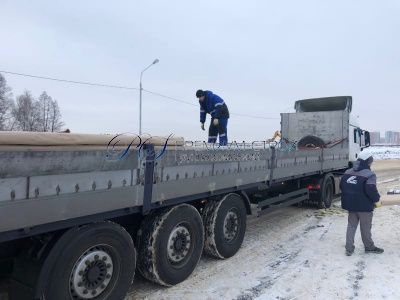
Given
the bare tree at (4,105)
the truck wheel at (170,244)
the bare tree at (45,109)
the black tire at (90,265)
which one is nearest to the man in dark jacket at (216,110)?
the truck wheel at (170,244)

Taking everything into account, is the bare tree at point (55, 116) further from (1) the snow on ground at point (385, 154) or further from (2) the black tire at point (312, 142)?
(1) the snow on ground at point (385, 154)

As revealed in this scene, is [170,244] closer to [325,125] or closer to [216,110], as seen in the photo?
[216,110]

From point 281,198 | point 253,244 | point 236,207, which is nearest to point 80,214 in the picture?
point 236,207

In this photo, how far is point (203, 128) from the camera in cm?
734

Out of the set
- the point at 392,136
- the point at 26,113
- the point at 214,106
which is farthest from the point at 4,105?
the point at 392,136

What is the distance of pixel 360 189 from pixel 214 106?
129 inches

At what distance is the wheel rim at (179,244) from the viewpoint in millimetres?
3853

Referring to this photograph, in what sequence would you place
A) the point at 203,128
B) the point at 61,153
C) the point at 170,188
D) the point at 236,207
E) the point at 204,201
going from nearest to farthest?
the point at 61,153
the point at 170,188
the point at 204,201
the point at 236,207
the point at 203,128

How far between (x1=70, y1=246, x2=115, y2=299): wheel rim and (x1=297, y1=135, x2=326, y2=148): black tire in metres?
7.78

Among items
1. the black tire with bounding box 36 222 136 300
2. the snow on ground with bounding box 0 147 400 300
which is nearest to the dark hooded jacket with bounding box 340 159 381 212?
the snow on ground with bounding box 0 147 400 300

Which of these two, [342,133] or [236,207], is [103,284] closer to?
[236,207]

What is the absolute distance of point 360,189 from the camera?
5.03 m

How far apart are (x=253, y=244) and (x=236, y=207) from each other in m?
1.00

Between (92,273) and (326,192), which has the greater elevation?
(326,192)
